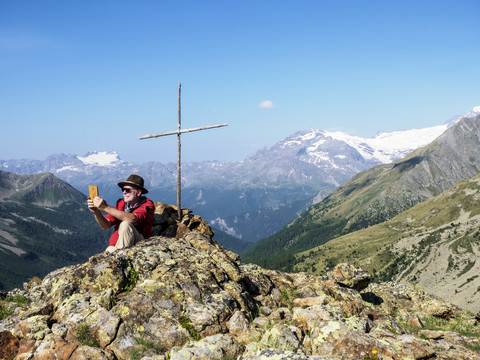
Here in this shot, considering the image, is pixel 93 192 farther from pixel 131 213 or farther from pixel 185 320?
pixel 185 320

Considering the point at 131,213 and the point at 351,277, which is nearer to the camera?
the point at 131,213

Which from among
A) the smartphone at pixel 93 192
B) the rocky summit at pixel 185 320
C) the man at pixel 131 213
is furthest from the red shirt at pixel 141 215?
the smartphone at pixel 93 192

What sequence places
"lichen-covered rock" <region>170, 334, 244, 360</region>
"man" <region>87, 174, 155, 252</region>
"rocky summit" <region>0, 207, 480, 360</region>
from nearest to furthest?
"lichen-covered rock" <region>170, 334, 244, 360</region> → "rocky summit" <region>0, 207, 480, 360</region> → "man" <region>87, 174, 155, 252</region>

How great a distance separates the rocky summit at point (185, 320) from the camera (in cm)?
1086

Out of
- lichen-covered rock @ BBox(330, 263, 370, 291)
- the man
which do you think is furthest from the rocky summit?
lichen-covered rock @ BBox(330, 263, 370, 291)

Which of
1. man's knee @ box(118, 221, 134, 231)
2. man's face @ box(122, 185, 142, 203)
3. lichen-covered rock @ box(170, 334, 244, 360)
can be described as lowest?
lichen-covered rock @ box(170, 334, 244, 360)

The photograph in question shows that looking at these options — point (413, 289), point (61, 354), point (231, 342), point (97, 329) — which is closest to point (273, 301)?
point (231, 342)

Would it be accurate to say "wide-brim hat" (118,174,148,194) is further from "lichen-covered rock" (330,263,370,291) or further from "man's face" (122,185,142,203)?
"lichen-covered rock" (330,263,370,291)

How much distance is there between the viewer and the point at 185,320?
42.2ft

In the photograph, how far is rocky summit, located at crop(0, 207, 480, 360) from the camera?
1086cm

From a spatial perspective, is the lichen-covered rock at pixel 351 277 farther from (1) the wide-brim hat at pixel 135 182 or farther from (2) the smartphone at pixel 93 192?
(2) the smartphone at pixel 93 192

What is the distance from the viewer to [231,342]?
448 inches

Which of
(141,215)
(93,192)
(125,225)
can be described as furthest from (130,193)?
(93,192)

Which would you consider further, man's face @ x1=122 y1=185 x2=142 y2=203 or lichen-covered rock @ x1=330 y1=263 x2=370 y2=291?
lichen-covered rock @ x1=330 y1=263 x2=370 y2=291
